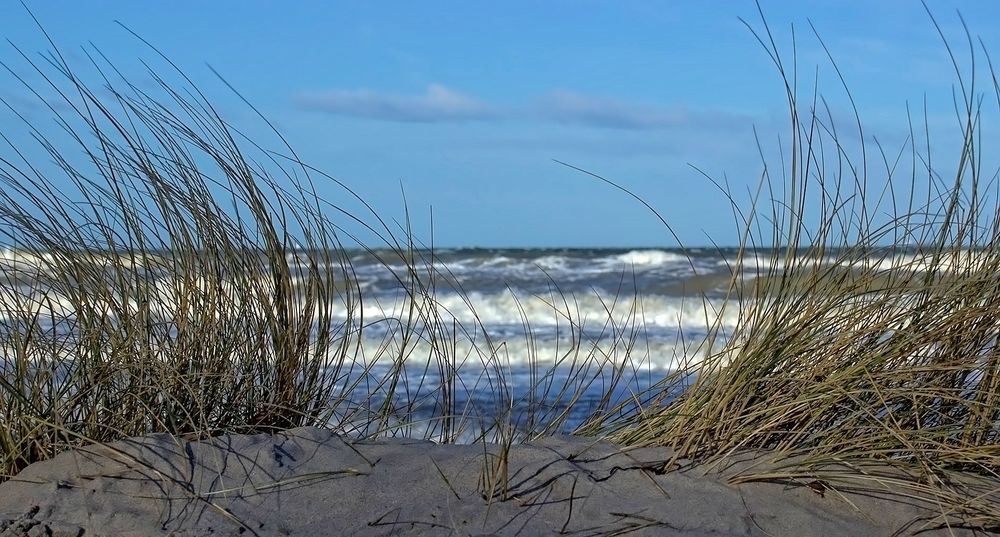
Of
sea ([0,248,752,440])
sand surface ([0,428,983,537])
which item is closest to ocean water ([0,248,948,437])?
sea ([0,248,752,440])

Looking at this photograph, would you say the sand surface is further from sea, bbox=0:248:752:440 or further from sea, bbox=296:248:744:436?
sea, bbox=296:248:744:436

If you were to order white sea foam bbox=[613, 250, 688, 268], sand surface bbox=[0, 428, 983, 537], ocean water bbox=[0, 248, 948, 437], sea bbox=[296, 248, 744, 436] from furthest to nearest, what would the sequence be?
white sea foam bbox=[613, 250, 688, 268] → sea bbox=[296, 248, 744, 436] → ocean water bbox=[0, 248, 948, 437] → sand surface bbox=[0, 428, 983, 537]

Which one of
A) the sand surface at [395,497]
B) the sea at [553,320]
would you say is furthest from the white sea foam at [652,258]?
the sand surface at [395,497]

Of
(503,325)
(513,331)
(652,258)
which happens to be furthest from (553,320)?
(652,258)

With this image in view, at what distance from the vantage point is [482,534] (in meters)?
1.94

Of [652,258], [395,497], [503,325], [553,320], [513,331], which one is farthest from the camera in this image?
[652,258]

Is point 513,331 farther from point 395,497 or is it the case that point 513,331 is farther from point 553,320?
point 395,497

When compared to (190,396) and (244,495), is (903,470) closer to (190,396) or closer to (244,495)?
(244,495)

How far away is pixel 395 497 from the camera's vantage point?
Result: 2084 millimetres

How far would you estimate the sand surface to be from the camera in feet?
6.52

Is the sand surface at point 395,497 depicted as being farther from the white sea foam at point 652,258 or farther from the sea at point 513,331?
the white sea foam at point 652,258

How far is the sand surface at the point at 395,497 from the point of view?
1.99 metres

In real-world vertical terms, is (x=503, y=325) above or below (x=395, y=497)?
below

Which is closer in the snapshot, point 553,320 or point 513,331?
point 513,331
